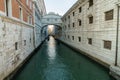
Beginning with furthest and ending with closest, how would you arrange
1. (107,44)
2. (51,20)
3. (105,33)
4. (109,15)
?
(51,20)
(105,33)
(107,44)
(109,15)

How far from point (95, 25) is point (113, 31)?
343 cm

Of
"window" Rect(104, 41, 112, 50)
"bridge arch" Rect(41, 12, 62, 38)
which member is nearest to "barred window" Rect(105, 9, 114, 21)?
"window" Rect(104, 41, 112, 50)

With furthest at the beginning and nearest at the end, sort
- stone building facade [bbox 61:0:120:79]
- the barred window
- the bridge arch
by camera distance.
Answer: the bridge arch → the barred window → stone building facade [bbox 61:0:120:79]

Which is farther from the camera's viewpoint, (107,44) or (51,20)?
(51,20)

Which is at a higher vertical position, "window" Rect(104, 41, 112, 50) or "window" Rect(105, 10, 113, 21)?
"window" Rect(105, 10, 113, 21)

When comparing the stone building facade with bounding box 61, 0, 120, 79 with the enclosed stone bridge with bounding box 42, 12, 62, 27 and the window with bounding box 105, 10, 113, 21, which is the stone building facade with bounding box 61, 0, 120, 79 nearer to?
the window with bounding box 105, 10, 113, 21

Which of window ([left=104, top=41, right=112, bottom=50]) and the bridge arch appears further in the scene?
the bridge arch

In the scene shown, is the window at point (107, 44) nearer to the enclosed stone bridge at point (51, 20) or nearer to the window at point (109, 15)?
the window at point (109, 15)

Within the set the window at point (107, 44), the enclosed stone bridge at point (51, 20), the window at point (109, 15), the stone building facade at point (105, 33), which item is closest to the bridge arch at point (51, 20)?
the enclosed stone bridge at point (51, 20)

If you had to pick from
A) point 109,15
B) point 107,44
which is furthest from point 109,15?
point 107,44

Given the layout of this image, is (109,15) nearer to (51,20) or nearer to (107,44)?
(107,44)

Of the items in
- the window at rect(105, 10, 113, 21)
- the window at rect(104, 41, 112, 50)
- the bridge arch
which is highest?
the bridge arch

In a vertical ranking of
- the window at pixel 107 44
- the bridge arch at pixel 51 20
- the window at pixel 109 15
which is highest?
the bridge arch at pixel 51 20

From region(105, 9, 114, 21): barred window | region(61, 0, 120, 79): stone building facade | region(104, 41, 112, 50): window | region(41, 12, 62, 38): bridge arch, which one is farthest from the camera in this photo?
region(41, 12, 62, 38): bridge arch
